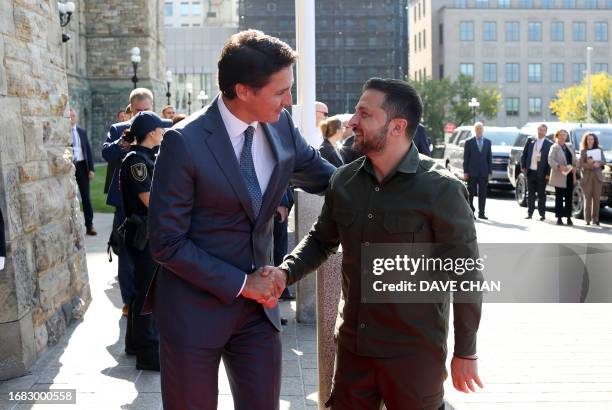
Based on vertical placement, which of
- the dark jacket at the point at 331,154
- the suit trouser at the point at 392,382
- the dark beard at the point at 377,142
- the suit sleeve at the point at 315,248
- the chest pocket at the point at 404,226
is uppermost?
the dark beard at the point at 377,142

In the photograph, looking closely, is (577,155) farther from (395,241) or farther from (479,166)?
(395,241)

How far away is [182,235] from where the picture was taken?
10.8ft

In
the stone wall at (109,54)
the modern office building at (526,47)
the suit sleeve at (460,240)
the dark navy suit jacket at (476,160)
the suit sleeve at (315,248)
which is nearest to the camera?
the suit sleeve at (460,240)

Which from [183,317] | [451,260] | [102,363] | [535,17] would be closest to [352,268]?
[451,260]

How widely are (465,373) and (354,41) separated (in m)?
103

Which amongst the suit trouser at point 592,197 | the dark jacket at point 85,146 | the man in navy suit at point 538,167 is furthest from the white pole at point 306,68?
the man in navy suit at point 538,167

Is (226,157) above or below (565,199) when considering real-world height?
above

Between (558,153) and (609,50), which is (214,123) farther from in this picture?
(609,50)

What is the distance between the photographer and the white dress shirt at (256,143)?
3434mm

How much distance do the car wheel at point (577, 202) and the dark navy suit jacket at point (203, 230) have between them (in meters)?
16.5

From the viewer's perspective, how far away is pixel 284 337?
774 cm

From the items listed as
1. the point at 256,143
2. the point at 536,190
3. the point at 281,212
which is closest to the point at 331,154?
the point at 281,212

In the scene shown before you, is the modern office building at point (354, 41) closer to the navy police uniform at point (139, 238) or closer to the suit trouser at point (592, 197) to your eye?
the suit trouser at point (592, 197)

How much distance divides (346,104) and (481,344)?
326ft
